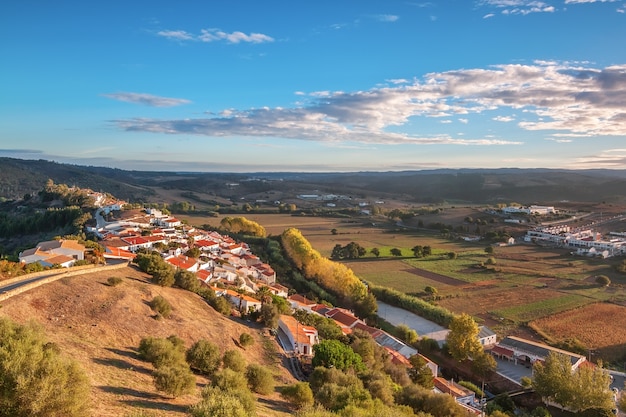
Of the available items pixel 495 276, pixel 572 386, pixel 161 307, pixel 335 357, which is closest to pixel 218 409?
pixel 335 357

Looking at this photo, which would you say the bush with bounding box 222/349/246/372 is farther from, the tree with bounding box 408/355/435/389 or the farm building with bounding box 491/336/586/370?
the farm building with bounding box 491/336/586/370

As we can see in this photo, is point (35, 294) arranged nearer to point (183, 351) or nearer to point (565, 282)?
point (183, 351)

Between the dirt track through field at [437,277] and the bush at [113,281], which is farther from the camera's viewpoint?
the dirt track through field at [437,277]

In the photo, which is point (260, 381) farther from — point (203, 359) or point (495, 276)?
point (495, 276)

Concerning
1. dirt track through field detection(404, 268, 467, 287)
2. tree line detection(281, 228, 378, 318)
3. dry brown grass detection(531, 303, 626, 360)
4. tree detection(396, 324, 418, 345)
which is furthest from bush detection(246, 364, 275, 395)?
dirt track through field detection(404, 268, 467, 287)

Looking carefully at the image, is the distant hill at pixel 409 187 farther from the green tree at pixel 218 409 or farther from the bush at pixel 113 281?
the green tree at pixel 218 409

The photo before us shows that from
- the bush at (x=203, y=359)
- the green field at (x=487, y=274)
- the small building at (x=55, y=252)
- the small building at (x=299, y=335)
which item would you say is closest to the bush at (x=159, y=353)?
the bush at (x=203, y=359)

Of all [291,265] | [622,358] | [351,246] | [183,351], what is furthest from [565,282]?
[183,351]
